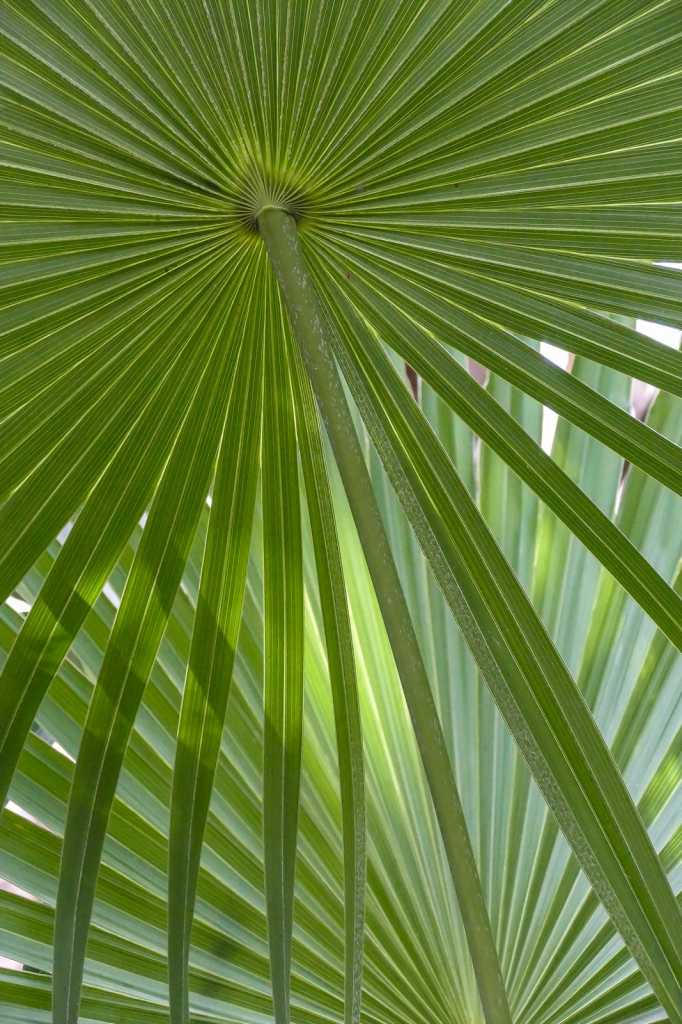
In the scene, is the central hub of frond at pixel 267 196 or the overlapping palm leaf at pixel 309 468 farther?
the central hub of frond at pixel 267 196

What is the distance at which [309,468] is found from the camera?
1458mm

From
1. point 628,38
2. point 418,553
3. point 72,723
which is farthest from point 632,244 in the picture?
point 72,723

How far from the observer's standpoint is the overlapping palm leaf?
3.67ft

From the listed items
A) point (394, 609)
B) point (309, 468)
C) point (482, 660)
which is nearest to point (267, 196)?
point (309, 468)

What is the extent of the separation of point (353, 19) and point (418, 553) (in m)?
1.32

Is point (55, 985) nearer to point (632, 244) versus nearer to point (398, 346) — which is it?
point (398, 346)

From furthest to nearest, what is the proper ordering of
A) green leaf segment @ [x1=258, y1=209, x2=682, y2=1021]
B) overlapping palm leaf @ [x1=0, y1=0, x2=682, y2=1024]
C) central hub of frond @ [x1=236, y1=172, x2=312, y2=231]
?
central hub of frond @ [x1=236, y1=172, x2=312, y2=231]
overlapping palm leaf @ [x1=0, y1=0, x2=682, y2=1024]
green leaf segment @ [x1=258, y1=209, x2=682, y2=1021]

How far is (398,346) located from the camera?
152cm

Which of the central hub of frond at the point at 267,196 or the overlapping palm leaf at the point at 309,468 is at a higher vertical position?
the central hub of frond at the point at 267,196

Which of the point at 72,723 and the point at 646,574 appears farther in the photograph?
the point at 72,723

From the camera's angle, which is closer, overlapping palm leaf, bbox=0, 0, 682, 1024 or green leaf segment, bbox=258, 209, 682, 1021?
green leaf segment, bbox=258, 209, 682, 1021

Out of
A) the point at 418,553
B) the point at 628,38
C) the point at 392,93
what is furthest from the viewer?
the point at 418,553

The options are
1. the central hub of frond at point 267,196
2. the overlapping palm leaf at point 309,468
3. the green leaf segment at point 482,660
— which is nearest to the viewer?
the green leaf segment at point 482,660

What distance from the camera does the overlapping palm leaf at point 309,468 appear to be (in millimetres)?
1119
